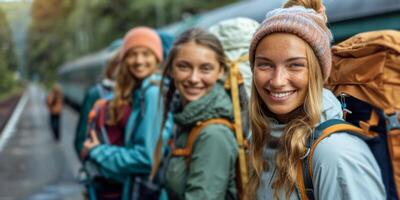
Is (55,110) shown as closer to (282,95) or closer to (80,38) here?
(282,95)

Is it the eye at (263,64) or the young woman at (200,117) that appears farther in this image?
the young woman at (200,117)

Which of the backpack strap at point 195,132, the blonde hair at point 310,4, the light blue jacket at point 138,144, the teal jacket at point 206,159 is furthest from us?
the light blue jacket at point 138,144

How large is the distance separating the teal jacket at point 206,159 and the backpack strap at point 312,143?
0.64 meters

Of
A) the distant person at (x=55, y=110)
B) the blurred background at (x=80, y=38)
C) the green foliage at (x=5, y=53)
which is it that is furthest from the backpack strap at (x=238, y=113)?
the green foliage at (x=5, y=53)

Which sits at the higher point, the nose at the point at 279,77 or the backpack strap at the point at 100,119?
the nose at the point at 279,77

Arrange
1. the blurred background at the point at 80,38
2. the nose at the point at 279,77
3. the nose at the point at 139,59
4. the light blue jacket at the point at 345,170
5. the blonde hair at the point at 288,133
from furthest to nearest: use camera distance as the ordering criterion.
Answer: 1. the blurred background at the point at 80,38
2. the nose at the point at 139,59
3. the nose at the point at 279,77
4. the blonde hair at the point at 288,133
5. the light blue jacket at the point at 345,170

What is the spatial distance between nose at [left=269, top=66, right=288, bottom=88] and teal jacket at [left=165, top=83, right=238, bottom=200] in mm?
563

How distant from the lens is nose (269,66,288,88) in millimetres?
1544

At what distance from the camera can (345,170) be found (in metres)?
1.32

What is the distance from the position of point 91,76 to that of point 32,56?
204ft

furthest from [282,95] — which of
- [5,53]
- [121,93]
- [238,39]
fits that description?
[5,53]

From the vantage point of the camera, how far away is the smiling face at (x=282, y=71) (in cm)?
152

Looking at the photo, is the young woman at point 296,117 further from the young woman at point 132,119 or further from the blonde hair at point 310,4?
the young woman at point 132,119

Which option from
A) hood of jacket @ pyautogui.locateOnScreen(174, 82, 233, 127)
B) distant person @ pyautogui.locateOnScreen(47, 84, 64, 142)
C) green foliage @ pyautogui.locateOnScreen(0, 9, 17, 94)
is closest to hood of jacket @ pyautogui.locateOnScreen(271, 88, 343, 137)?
hood of jacket @ pyautogui.locateOnScreen(174, 82, 233, 127)
